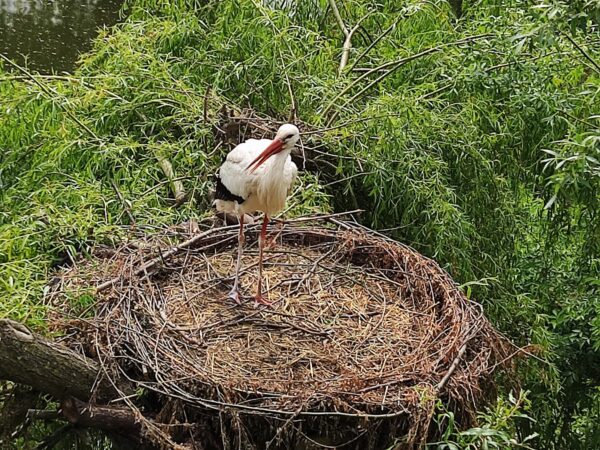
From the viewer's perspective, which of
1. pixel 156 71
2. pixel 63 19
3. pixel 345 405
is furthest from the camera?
pixel 63 19

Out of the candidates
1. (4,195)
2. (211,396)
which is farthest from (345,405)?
(4,195)

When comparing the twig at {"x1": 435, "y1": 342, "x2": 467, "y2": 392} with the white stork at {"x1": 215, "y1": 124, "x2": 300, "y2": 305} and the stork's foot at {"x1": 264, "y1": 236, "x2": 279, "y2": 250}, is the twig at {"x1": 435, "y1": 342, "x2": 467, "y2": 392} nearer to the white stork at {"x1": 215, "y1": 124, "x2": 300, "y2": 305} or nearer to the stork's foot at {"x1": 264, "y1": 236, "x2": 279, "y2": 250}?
the white stork at {"x1": 215, "y1": 124, "x2": 300, "y2": 305}

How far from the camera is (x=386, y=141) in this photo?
15.2 feet

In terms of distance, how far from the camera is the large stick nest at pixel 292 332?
10.4 ft

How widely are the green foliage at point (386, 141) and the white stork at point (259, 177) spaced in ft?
1.65

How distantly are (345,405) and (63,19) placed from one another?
413 inches

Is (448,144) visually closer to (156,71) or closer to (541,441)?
(156,71)

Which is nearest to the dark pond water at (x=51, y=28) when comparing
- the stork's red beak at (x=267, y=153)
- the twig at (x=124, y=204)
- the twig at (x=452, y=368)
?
the twig at (x=124, y=204)

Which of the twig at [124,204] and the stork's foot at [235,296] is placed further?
the twig at [124,204]

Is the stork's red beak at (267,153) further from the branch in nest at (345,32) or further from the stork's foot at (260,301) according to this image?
the branch in nest at (345,32)

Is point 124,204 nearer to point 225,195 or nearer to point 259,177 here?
point 225,195

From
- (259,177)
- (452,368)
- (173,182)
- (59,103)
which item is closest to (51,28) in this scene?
(59,103)

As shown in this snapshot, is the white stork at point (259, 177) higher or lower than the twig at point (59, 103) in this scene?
lower

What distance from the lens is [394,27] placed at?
5.66 meters
